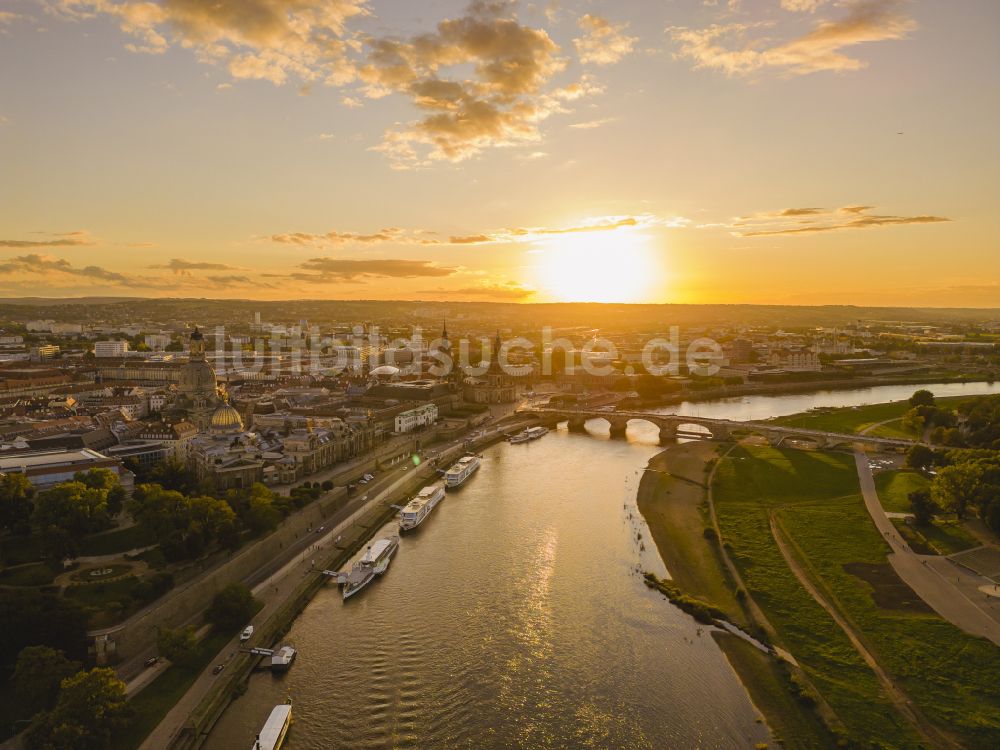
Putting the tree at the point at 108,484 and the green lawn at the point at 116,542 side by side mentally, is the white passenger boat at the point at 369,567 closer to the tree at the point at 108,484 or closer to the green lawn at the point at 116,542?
the green lawn at the point at 116,542

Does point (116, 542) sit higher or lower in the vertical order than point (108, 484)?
lower

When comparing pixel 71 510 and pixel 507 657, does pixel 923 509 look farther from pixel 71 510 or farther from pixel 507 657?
pixel 71 510

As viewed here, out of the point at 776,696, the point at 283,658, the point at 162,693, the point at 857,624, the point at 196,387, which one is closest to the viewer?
the point at 162,693

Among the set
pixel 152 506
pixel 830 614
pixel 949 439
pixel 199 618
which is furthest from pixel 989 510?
pixel 152 506

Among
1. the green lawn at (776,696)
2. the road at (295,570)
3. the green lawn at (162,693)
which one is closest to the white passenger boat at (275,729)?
the road at (295,570)

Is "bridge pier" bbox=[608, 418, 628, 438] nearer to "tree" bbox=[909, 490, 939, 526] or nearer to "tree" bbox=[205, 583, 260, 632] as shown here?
"tree" bbox=[909, 490, 939, 526]

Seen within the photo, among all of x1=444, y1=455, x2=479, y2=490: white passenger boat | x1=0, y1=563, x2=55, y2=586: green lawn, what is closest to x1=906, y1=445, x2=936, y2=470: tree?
x1=444, y1=455, x2=479, y2=490: white passenger boat

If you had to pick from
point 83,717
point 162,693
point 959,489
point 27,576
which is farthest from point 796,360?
point 83,717
